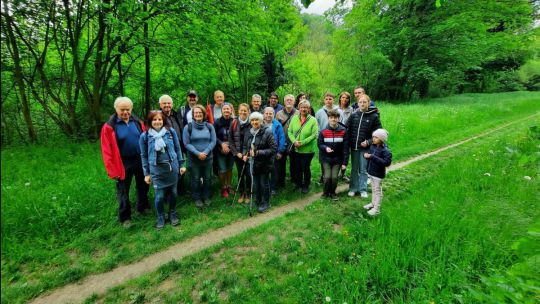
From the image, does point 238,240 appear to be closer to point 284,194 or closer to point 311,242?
point 311,242

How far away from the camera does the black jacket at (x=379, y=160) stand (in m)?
4.43

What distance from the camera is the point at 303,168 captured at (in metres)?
6.02

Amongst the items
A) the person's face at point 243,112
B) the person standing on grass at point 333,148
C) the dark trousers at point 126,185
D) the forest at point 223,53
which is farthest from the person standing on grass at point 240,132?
the forest at point 223,53

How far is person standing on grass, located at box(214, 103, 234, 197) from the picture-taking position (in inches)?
220

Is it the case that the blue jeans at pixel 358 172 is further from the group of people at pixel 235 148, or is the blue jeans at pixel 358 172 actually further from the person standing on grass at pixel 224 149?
the person standing on grass at pixel 224 149

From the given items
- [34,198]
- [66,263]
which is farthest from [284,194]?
[34,198]

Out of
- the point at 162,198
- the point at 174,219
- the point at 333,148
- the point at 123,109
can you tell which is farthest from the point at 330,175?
the point at 123,109

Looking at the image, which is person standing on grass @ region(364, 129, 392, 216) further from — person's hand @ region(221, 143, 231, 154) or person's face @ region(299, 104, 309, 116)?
person's hand @ region(221, 143, 231, 154)

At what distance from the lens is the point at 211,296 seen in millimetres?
2908

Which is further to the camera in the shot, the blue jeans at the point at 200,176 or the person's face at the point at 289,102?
the person's face at the point at 289,102

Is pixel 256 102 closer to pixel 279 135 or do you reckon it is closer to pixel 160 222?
pixel 279 135

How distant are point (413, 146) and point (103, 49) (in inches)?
424

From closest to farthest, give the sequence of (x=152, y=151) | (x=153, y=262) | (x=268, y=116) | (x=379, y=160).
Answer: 1. (x=153, y=262)
2. (x=152, y=151)
3. (x=379, y=160)
4. (x=268, y=116)

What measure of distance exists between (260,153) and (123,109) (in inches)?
99.4
